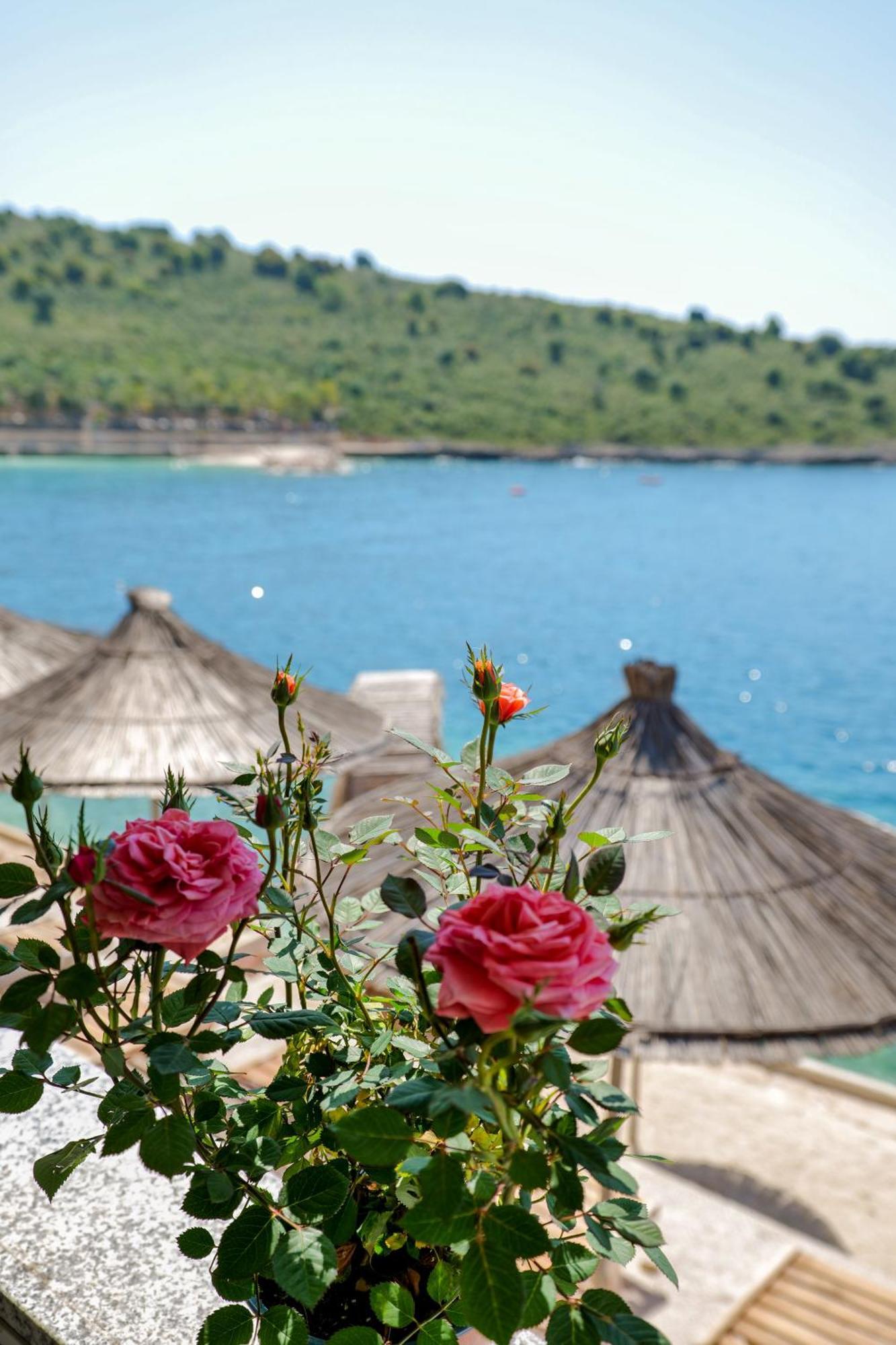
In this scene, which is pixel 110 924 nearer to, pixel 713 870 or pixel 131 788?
pixel 713 870

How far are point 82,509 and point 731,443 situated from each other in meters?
49.7

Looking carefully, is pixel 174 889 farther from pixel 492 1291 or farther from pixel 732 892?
pixel 732 892

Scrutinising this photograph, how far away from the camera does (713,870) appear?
392 centimetres

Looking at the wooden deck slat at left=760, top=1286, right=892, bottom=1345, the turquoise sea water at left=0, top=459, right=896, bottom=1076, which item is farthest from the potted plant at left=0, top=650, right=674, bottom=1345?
the turquoise sea water at left=0, top=459, right=896, bottom=1076


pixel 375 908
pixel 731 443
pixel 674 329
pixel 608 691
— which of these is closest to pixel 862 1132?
pixel 375 908

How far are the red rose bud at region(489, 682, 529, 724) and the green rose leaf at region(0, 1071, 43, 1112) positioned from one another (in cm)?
50

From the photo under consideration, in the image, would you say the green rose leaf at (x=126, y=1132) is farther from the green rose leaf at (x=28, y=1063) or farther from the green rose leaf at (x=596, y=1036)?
the green rose leaf at (x=596, y=1036)

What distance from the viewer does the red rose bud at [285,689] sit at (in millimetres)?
1064

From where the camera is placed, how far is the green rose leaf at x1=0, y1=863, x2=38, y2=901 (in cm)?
88

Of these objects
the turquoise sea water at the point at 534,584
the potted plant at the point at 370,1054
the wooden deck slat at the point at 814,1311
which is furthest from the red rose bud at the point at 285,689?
the turquoise sea water at the point at 534,584

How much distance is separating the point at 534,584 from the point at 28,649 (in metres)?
30.5

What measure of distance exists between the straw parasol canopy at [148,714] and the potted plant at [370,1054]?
4249 mm

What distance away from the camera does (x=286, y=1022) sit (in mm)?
956

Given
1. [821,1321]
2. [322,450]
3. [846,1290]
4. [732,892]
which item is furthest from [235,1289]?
[322,450]
